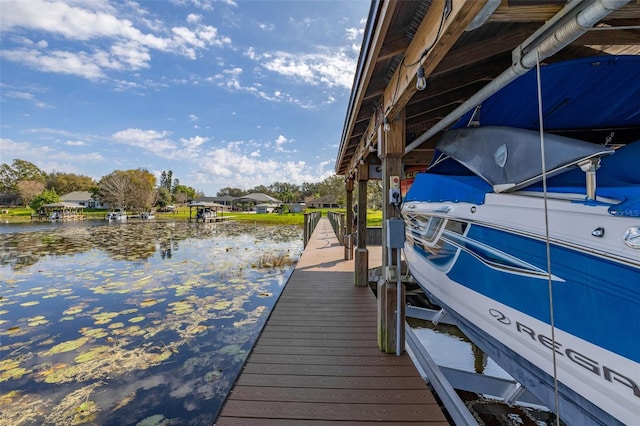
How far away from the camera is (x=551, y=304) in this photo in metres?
1.14

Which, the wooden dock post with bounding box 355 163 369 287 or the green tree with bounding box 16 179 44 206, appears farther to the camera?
the green tree with bounding box 16 179 44 206

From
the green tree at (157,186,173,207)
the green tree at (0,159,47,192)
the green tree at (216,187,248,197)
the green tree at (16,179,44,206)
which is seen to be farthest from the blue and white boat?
the green tree at (216,187,248,197)

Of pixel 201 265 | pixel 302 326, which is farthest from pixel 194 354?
pixel 201 265

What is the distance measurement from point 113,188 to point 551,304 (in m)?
47.1

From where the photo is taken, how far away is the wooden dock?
1.97m

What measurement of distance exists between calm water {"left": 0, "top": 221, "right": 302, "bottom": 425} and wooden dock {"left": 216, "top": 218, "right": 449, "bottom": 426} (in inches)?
19.4

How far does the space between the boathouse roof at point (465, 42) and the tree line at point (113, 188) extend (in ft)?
130

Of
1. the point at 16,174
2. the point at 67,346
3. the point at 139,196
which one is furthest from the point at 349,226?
the point at 16,174

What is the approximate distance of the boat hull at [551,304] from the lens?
133cm

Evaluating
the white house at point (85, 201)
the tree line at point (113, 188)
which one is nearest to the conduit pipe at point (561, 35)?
the tree line at point (113, 188)

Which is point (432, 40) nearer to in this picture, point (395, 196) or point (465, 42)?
point (465, 42)

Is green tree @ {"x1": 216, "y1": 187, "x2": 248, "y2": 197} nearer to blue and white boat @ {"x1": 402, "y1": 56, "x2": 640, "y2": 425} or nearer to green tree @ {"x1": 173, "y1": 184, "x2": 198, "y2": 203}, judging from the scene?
green tree @ {"x1": 173, "y1": 184, "x2": 198, "y2": 203}

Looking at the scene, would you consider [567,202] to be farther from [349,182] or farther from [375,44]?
[349,182]

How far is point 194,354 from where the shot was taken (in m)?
3.89
